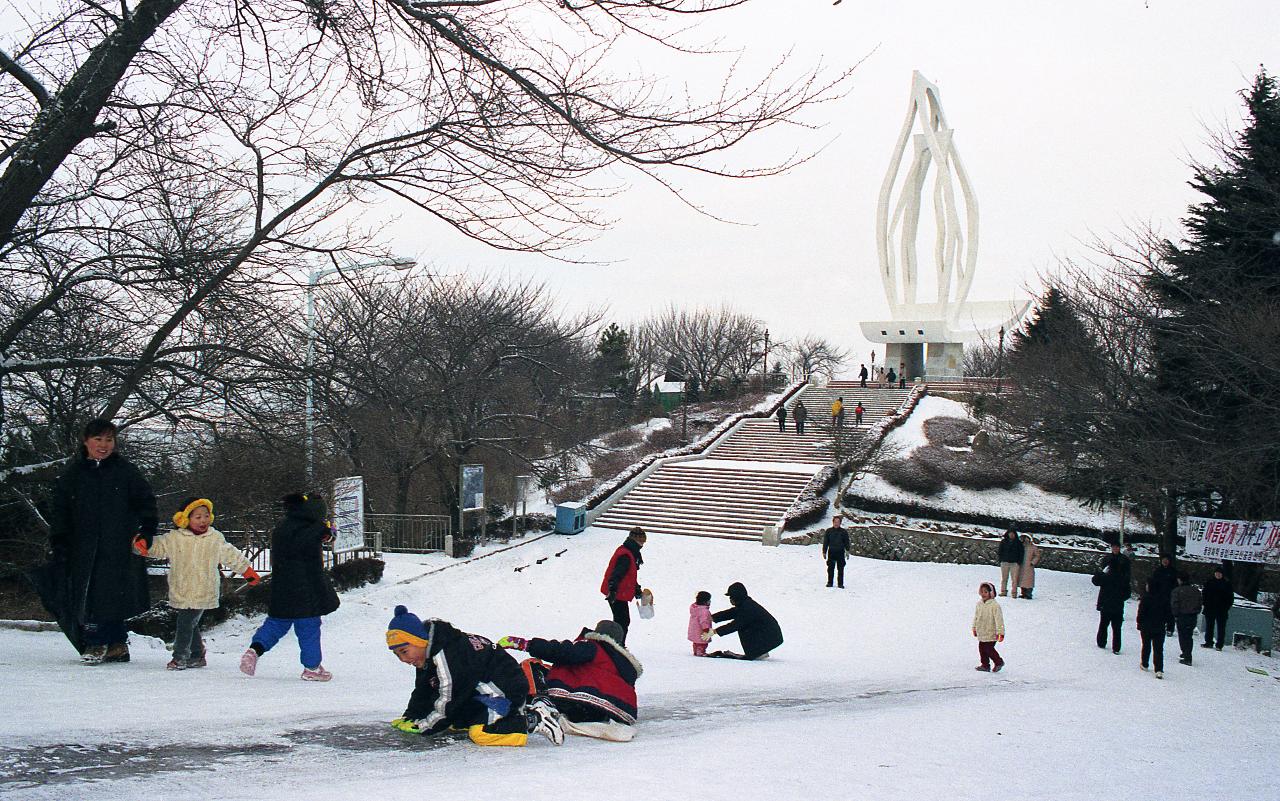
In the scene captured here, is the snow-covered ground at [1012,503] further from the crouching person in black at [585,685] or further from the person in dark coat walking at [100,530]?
the person in dark coat walking at [100,530]

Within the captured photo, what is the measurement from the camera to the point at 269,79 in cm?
704

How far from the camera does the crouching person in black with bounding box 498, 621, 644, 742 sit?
566cm

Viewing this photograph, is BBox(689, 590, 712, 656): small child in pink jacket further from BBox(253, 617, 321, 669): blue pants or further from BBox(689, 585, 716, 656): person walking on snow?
BBox(253, 617, 321, 669): blue pants

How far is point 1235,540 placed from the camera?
15.1 meters

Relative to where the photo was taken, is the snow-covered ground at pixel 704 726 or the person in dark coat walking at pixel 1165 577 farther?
the person in dark coat walking at pixel 1165 577

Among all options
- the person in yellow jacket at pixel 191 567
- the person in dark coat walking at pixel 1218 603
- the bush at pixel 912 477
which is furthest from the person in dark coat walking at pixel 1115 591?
the bush at pixel 912 477

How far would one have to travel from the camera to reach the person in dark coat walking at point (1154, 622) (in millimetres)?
11914

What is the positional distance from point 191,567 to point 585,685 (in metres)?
3.44

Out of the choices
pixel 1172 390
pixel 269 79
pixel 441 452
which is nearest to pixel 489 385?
pixel 441 452

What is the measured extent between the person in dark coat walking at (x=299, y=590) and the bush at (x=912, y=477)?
904 inches

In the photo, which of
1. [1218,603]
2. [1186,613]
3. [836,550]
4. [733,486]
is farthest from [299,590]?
[733,486]

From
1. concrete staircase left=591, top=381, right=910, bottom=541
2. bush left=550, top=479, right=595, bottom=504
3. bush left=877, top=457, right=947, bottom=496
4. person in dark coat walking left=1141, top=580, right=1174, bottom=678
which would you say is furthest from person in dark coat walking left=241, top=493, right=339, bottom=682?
bush left=877, top=457, right=947, bottom=496

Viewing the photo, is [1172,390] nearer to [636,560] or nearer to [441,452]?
[636,560]

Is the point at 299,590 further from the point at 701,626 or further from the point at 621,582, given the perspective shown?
the point at 701,626
